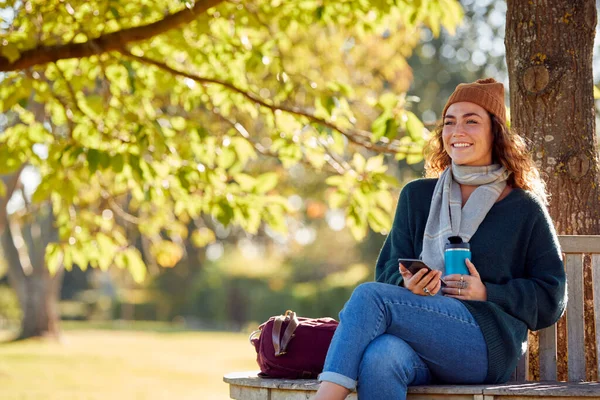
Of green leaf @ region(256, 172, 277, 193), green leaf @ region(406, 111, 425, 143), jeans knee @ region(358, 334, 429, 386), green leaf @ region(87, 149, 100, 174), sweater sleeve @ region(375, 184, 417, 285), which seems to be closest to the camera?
jeans knee @ region(358, 334, 429, 386)

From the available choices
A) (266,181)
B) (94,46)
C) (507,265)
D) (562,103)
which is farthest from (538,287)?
(94,46)

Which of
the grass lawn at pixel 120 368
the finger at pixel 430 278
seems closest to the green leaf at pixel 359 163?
the finger at pixel 430 278

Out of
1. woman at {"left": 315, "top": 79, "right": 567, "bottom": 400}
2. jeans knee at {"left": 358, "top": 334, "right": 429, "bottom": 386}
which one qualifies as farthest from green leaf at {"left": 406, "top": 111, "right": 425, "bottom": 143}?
jeans knee at {"left": 358, "top": 334, "right": 429, "bottom": 386}

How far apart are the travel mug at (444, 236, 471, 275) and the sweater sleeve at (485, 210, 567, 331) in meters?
0.12

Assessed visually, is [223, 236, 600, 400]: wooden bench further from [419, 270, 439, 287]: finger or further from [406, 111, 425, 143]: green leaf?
[406, 111, 425, 143]: green leaf

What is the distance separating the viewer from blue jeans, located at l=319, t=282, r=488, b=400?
299 cm

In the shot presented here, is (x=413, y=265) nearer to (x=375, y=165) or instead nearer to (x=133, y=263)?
→ (x=375, y=165)

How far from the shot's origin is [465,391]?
9.84ft

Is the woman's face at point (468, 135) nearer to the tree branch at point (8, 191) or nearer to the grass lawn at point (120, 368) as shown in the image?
the grass lawn at point (120, 368)

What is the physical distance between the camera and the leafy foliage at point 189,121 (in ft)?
17.1

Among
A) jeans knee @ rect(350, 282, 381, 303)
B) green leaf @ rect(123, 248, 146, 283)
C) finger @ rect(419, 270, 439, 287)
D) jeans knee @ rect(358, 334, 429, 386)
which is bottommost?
jeans knee @ rect(358, 334, 429, 386)

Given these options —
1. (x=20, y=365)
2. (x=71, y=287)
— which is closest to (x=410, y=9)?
(x=20, y=365)

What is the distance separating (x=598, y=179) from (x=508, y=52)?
735mm

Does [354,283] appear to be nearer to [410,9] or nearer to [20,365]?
[20,365]
